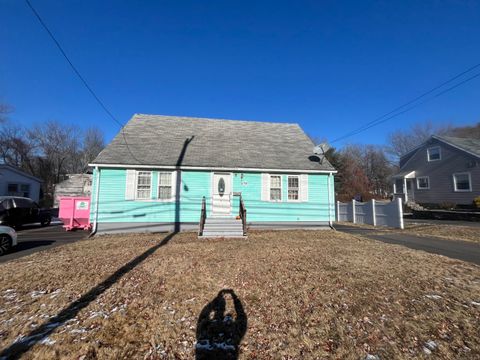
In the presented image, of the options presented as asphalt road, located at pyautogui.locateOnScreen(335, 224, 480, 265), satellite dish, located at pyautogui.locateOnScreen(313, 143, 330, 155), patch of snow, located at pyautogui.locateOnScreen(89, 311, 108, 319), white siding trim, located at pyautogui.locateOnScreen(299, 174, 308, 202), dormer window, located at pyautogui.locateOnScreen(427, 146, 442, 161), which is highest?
dormer window, located at pyautogui.locateOnScreen(427, 146, 442, 161)

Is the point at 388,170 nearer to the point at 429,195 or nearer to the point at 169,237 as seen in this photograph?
the point at 429,195

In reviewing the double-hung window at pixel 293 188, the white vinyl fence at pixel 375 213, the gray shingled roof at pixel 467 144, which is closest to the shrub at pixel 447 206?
the gray shingled roof at pixel 467 144

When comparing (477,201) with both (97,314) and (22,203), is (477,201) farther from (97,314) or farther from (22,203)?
(22,203)

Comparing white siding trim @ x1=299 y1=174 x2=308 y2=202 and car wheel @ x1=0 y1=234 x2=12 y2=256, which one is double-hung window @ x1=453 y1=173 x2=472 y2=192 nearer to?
white siding trim @ x1=299 y1=174 x2=308 y2=202

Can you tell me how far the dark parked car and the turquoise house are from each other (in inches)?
254

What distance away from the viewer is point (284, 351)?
9.53ft

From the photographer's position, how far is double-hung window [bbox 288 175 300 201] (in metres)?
12.4

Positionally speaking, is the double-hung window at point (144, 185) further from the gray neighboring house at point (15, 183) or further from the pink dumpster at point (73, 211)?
the gray neighboring house at point (15, 183)

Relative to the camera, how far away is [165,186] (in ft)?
A: 37.9

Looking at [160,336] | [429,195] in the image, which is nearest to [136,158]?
[160,336]

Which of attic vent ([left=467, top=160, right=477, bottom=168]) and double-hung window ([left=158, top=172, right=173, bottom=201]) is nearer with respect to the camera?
double-hung window ([left=158, top=172, right=173, bottom=201])

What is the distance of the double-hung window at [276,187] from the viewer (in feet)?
40.4

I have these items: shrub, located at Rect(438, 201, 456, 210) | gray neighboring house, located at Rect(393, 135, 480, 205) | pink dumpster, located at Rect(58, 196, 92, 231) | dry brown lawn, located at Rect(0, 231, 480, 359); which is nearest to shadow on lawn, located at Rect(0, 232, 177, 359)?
dry brown lawn, located at Rect(0, 231, 480, 359)

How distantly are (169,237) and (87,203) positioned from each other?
5.98 m
